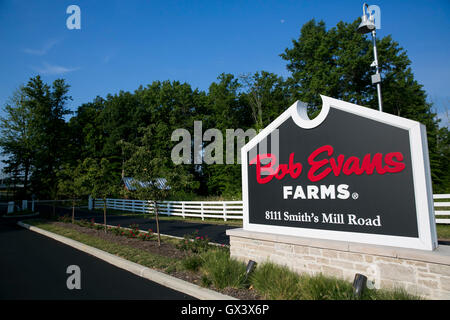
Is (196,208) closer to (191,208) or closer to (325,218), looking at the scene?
(191,208)

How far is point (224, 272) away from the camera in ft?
18.4

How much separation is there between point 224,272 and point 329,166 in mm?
3264

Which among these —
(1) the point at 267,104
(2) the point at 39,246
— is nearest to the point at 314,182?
(2) the point at 39,246

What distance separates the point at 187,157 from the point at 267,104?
1525 cm

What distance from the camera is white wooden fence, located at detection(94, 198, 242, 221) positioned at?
17.3m

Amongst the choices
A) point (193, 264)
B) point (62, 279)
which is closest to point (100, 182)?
point (62, 279)

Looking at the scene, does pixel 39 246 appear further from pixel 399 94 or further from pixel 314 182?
pixel 399 94

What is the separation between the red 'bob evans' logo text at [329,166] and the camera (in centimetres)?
490

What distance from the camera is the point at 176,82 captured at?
4956 cm

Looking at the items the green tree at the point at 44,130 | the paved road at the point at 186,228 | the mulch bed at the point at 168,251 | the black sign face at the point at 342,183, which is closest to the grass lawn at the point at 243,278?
the mulch bed at the point at 168,251

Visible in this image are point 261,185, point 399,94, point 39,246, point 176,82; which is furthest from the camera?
point 176,82

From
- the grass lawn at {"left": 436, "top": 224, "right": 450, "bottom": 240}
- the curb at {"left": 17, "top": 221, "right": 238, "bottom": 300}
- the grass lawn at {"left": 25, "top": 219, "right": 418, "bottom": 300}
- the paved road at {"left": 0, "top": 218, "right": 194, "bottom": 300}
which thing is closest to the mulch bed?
the grass lawn at {"left": 25, "top": 219, "right": 418, "bottom": 300}

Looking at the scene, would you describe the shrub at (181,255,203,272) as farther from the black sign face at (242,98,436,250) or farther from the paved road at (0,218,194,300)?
the black sign face at (242,98,436,250)
